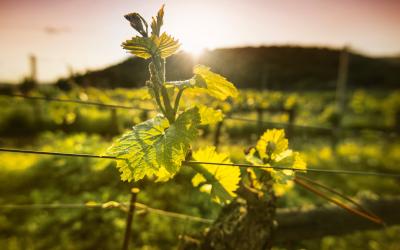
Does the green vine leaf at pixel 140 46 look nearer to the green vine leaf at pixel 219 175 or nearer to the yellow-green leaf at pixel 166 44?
the yellow-green leaf at pixel 166 44

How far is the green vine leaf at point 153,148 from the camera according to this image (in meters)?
1.04

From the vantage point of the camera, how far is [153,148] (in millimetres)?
1079

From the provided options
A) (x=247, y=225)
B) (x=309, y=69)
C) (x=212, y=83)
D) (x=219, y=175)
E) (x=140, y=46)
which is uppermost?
(x=309, y=69)

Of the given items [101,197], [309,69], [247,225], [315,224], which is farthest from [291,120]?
[309,69]

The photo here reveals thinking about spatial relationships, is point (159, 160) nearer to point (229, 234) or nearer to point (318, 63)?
point (229, 234)

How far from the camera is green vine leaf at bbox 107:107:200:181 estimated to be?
1043 millimetres

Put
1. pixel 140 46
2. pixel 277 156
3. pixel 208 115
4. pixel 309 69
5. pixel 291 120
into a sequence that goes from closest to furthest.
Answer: pixel 140 46, pixel 208 115, pixel 277 156, pixel 291 120, pixel 309 69

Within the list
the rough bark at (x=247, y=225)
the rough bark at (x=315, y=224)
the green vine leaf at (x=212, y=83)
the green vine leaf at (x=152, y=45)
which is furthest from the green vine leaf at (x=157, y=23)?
the rough bark at (x=315, y=224)

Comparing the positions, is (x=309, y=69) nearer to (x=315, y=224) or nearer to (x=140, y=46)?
(x=315, y=224)

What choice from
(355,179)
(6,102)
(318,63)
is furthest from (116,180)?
(318,63)

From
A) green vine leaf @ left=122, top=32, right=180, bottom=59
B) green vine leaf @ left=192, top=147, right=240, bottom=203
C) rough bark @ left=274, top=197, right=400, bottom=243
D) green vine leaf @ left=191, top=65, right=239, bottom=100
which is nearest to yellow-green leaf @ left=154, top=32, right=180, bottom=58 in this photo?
green vine leaf @ left=122, top=32, right=180, bottom=59

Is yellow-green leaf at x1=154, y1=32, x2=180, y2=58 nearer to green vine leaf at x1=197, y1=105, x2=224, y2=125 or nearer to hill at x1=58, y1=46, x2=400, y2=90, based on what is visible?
green vine leaf at x1=197, y1=105, x2=224, y2=125

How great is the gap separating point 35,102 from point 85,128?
6.19ft

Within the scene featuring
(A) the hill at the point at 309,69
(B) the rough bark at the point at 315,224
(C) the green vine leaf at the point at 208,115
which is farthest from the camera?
(A) the hill at the point at 309,69
